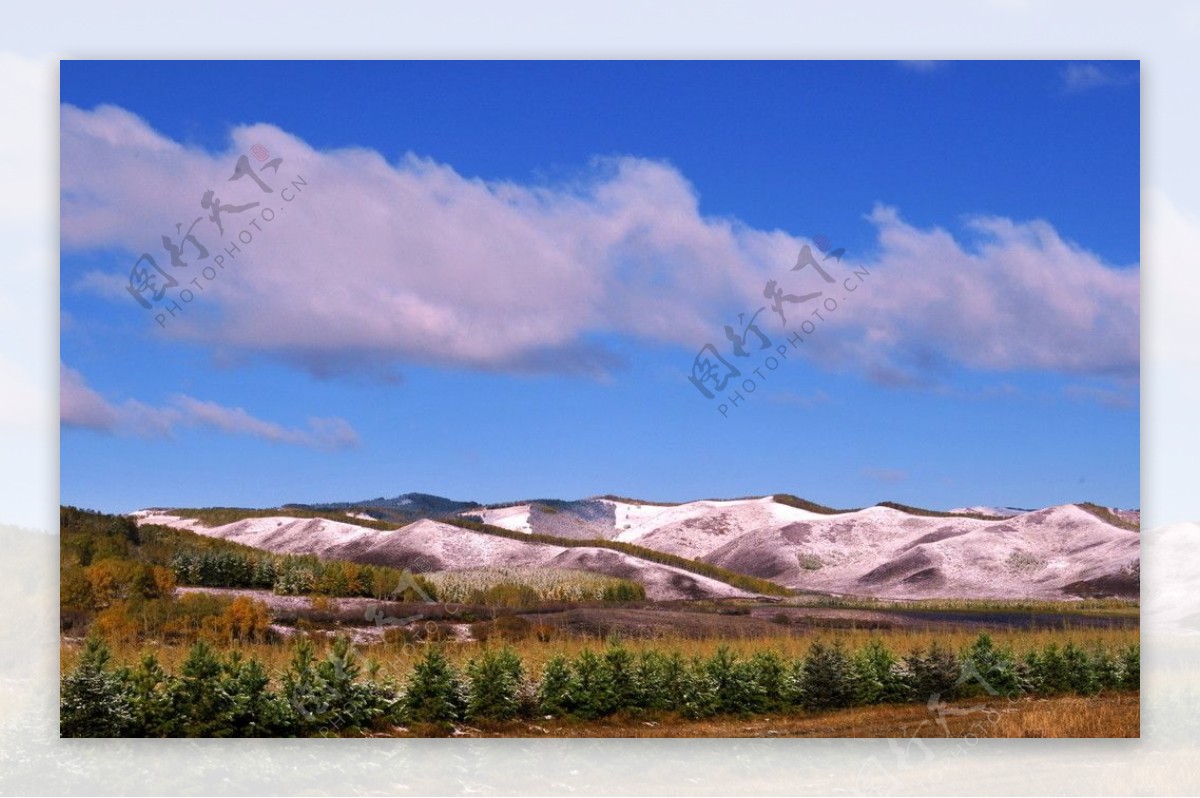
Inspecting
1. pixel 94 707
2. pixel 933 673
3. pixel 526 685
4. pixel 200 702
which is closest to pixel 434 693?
pixel 526 685

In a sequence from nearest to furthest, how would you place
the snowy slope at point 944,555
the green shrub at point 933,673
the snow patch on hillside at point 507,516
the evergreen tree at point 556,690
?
the evergreen tree at point 556,690 < the snow patch on hillside at point 507,516 < the snowy slope at point 944,555 < the green shrub at point 933,673

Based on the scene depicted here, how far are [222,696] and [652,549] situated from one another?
383cm

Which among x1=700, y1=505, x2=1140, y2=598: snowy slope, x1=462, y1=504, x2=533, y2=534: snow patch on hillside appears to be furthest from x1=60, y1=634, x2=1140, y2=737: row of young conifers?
x1=462, y1=504, x2=533, y2=534: snow patch on hillside

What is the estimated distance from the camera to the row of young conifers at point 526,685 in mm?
10641

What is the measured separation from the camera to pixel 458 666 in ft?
35.9

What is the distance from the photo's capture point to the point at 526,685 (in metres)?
11.0

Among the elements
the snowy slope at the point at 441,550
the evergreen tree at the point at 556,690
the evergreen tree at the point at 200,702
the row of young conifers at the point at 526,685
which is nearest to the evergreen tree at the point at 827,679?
the row of young conifers at the point at 526,685

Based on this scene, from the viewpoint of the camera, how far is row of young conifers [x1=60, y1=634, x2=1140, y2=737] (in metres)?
10.6

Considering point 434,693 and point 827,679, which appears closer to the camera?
point 434,693

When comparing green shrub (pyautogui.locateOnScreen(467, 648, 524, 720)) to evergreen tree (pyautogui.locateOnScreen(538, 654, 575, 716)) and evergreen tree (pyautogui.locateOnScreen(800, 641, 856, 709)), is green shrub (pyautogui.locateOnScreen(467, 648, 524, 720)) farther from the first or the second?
evergreen tree (pyautogui.locateOnScreen(800, 641, 856, 709))

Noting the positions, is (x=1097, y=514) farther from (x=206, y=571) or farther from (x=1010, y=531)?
(x=206, y=571)

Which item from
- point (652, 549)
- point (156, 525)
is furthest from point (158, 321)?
point (652, 549)

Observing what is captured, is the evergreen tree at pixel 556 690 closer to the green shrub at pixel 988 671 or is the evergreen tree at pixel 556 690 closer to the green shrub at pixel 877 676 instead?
the green shrub at pixel 877 676

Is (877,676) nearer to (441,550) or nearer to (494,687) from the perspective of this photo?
(494,687)
